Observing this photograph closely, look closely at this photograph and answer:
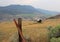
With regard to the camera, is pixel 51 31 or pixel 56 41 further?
pixel 51 31

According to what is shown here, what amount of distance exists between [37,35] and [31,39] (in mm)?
794

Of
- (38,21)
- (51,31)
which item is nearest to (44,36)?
(51,31)

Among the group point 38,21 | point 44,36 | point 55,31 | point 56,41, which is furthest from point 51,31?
point 38,21

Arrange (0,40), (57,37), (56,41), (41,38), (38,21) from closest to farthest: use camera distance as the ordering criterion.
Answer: (56,41)
(57,37)
(41,38)
(0,40)
(38,21)

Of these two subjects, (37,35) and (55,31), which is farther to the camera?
(37,35)

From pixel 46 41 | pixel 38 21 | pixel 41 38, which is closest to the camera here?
pixel 46 41

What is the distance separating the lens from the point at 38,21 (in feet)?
57.3

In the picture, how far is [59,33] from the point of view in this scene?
828 cm

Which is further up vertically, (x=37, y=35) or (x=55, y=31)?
(x=55, y=31)

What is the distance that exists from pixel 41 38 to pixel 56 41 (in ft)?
8.52

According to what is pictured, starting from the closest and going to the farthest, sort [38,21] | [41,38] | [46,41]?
1. [46,41]
2. [41,38]
3. [38,21]

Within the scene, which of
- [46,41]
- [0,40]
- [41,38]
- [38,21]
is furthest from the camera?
[38,21]

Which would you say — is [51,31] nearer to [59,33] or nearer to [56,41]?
[59,33]

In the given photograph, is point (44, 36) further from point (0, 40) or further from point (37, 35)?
point (0, 40)
